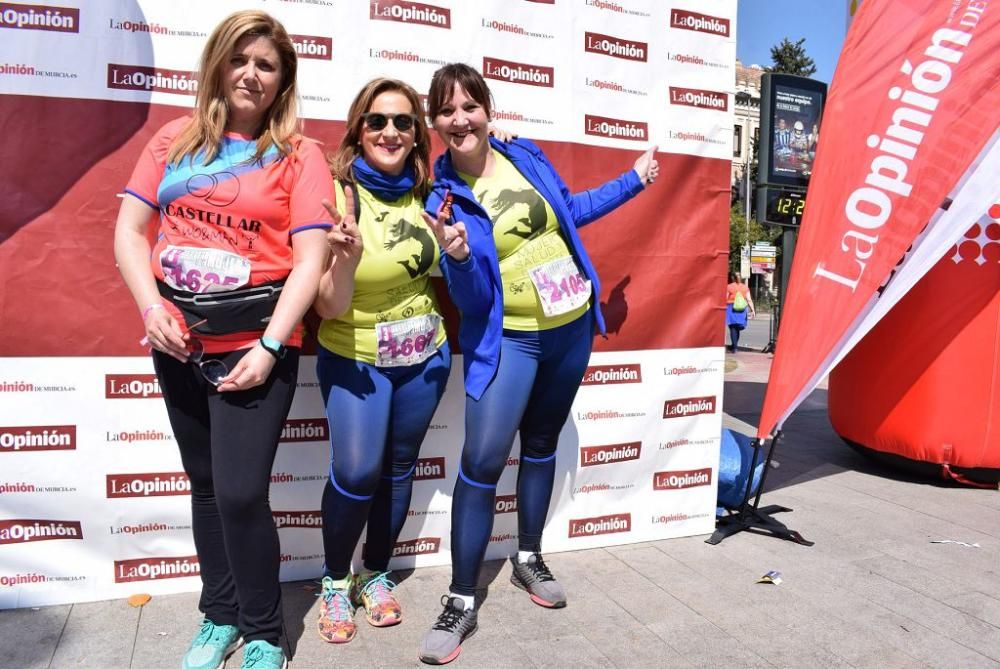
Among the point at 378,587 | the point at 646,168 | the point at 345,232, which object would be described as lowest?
the point at 378,587

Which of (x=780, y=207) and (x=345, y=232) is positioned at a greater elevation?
(x=780, y=207)

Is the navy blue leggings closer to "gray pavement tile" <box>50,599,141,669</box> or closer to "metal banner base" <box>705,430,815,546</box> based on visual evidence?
"metal banner base" <box>705,430,815,546</box>

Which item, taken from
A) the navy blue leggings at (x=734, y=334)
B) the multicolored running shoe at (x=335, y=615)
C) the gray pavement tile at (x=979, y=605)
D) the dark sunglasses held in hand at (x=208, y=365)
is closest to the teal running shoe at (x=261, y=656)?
the multicolored running shoe at (x=335, y=615)

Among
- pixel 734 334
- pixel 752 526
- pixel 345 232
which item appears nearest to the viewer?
pixel 345 232

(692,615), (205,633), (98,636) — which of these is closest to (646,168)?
(692,615)

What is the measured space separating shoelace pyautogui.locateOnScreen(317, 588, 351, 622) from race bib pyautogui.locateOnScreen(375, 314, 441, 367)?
899mm

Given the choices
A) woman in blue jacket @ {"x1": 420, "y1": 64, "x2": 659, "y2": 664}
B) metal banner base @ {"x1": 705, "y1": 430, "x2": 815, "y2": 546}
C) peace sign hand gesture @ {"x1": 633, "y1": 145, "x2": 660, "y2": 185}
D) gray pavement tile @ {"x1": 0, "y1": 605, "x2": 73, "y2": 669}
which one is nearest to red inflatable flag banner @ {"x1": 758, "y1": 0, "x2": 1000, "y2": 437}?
metal banner base @ {"x1": 705, "y1": 430, "x2": 815, "y2": 546}

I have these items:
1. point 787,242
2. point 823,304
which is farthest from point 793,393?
point 787,242

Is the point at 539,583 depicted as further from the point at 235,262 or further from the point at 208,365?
the point at 235,262

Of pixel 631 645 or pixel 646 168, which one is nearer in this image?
pixel 631 645

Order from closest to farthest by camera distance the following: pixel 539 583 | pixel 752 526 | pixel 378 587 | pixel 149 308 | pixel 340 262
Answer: pixel 149 308
pixel 340 262
pixel 378 587
pixel 539 583
pixel 752 526

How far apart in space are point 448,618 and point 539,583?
20.5 inches

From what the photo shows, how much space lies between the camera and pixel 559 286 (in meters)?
2.83

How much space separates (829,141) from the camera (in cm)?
359
